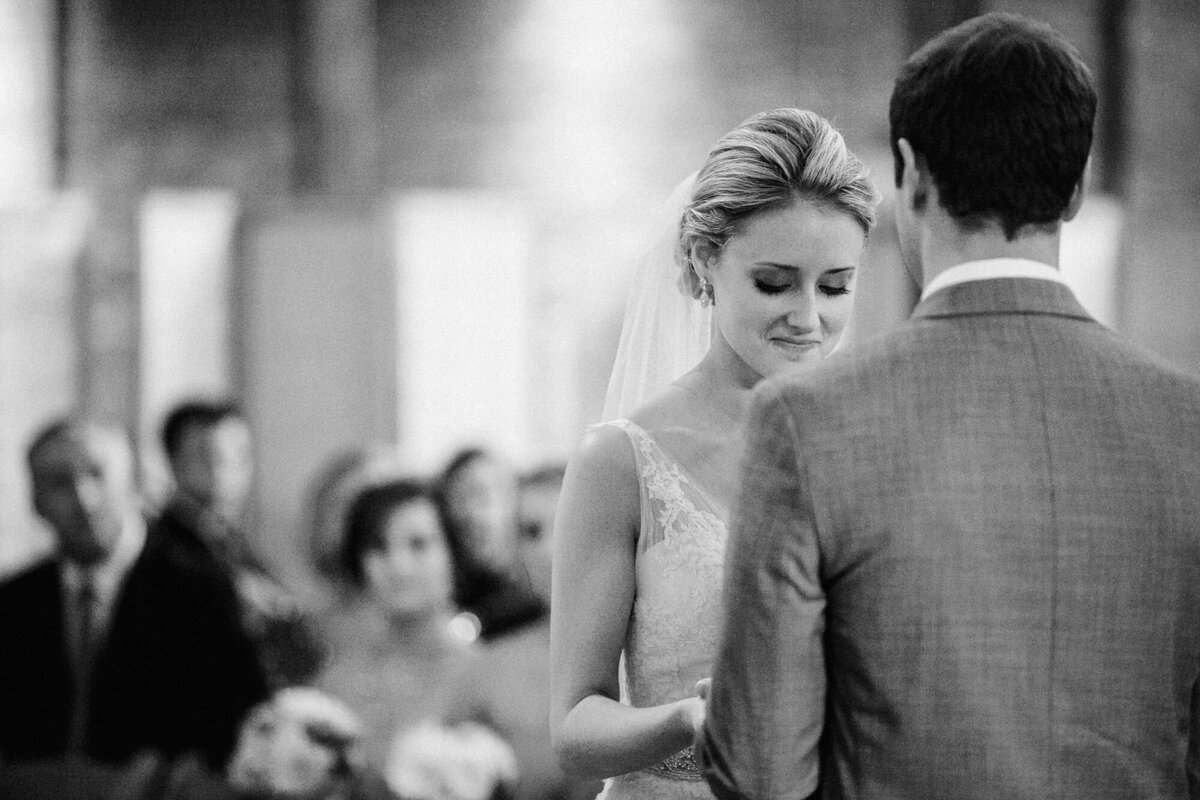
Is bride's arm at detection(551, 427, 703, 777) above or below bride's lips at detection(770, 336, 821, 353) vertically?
below

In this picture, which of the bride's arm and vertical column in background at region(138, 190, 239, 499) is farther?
vertical column in background at region(138, 190, 239, 499)

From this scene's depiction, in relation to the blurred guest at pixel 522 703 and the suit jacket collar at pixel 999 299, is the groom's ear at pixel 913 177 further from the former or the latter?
the blurred guest at pixel 522 703

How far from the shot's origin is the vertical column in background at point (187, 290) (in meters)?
7.18

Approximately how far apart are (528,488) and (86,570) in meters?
1.33

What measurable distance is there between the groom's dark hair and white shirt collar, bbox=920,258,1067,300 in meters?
→ 0.04

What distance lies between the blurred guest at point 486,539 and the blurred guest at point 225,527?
0.53 metres

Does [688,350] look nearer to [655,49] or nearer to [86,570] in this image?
[86,570]

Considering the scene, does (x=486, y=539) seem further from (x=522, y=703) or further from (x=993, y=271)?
(x=993, y=271)

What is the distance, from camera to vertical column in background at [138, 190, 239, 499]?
718 cm

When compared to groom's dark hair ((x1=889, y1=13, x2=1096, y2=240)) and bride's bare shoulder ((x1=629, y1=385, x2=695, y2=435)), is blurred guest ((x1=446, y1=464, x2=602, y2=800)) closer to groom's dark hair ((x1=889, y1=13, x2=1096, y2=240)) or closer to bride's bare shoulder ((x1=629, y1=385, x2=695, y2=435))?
bride's bare shoulder ((x1=629, y1=385, x2=695, y2=435))

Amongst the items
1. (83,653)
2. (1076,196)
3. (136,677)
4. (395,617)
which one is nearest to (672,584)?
(1076,196)

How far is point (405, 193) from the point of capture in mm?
7312

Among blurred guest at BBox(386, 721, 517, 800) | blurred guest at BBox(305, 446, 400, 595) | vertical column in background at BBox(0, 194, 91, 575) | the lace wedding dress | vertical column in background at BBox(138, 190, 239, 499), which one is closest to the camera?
the lace wedding dress

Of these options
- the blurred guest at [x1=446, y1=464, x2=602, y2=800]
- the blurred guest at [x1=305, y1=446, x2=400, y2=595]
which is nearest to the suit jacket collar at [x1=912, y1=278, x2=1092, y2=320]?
the blurred guest at [x1=446, y1=464, x2=602, y2=800]
